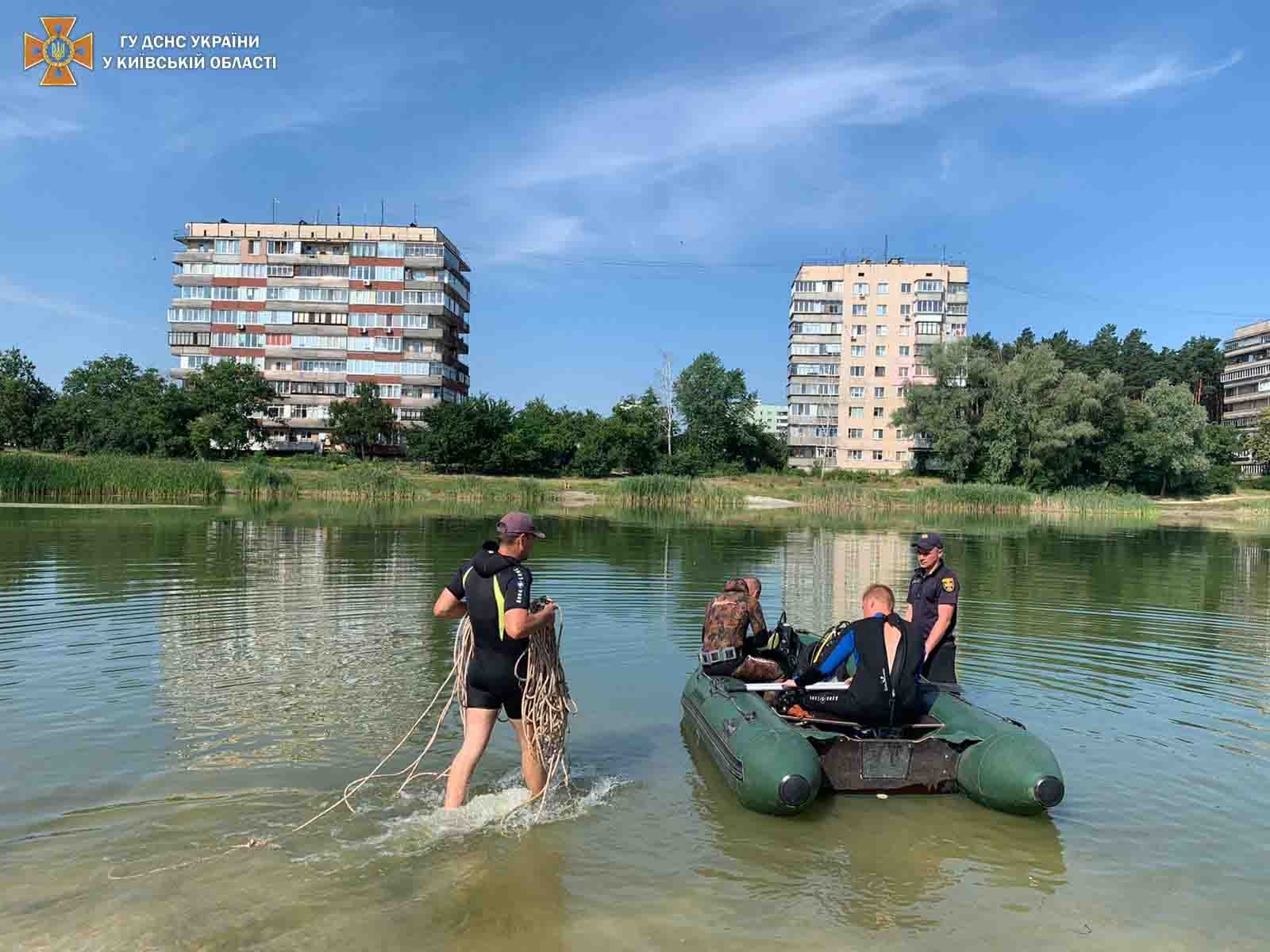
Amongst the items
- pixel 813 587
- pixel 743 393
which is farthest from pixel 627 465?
pixel 813 587

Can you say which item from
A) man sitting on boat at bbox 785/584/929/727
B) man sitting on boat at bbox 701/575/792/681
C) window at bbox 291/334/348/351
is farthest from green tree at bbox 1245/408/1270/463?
man sitting on boat at bbox 785/584/929/727

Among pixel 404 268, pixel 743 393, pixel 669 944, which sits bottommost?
pixel 669 944

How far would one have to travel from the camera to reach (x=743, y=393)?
92.8m

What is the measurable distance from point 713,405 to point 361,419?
31676mm

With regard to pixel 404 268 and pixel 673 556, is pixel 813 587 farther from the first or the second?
pixel 404 268

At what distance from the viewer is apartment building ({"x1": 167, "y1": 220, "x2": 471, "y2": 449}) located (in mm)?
94500

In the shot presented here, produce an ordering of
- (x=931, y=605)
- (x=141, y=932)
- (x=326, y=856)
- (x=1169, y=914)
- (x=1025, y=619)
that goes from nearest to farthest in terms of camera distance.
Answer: (x=141, y=932) → (x=1169, y=914) → (x=326, y=856) → (x=931, y=605) → (x=1025, y=619)

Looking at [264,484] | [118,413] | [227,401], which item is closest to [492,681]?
[264,484]

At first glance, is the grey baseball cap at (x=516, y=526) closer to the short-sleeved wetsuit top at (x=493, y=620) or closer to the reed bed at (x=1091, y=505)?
the short-sleeved wetsuit top at (x=493, y=620)

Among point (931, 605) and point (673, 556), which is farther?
Result: point (673, 556)

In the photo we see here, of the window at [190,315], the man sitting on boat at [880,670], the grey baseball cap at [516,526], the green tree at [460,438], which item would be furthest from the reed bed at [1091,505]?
the window at [190,315]

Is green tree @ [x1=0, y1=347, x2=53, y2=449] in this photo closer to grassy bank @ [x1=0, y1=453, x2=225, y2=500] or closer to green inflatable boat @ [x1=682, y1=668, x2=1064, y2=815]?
grassy bank @ [x1=0, y1=453, x2=225, y2=500]

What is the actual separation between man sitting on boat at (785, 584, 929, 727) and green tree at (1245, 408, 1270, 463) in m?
97.3

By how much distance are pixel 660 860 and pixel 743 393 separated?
87.6 m
